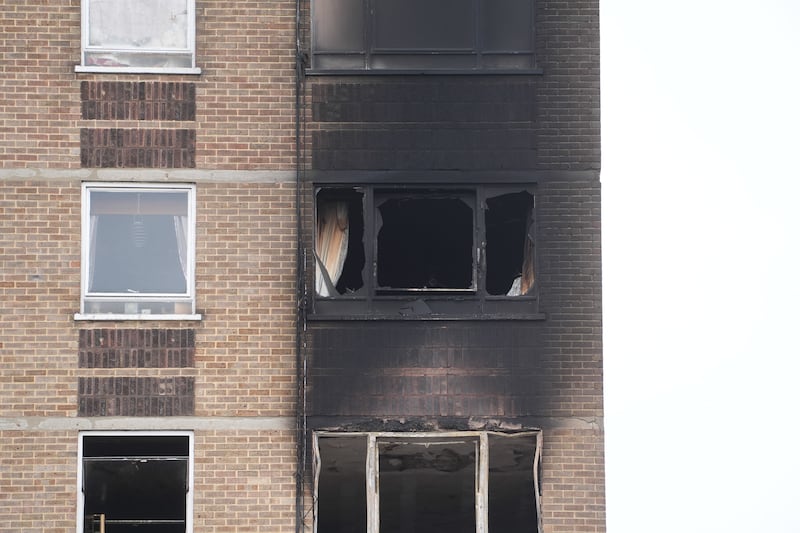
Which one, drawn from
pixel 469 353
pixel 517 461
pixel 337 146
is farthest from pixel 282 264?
pixel 517 461

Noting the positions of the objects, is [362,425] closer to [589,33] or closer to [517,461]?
[517,461]

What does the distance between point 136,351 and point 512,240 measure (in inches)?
187

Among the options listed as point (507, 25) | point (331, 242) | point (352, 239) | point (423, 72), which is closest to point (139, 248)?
point (331, 242)

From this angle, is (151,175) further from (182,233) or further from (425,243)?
(425,243)

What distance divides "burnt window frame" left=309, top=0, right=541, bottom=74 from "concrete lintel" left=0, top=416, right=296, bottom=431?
14.4ft

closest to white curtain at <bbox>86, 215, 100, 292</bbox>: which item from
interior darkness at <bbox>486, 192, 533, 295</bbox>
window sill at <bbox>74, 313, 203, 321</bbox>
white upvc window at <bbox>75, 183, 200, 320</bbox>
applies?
white upvc window at <bbox>75, 183, 200, 320</bbox>

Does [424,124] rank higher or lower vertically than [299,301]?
higher

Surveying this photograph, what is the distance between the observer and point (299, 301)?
595 inches

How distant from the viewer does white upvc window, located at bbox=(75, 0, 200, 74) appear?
1548 centimetres

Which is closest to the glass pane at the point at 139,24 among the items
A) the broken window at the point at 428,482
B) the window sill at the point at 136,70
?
the window sill at the point at 136,70

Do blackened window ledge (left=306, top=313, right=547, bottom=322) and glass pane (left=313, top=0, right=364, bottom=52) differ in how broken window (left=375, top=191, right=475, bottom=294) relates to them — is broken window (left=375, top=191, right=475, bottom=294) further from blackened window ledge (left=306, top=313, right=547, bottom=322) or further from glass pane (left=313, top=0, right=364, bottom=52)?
glass pane (left=313, top=0, right=364, bottom=52)

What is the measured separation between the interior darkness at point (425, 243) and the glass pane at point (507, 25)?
2.03 meters

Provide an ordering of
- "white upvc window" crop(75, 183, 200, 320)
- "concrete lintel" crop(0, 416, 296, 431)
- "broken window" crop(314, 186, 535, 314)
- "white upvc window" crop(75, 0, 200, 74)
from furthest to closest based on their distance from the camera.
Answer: "white upvc window" crop(75, 0, 200, 74) → "broken window" crop(314, 186, 535, 314) → "white upvc window" crop(75, 183, 200, 320) → "concrete lintel" crop(0, 416, 296, 431)

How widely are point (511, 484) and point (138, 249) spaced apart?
538 centimetres
